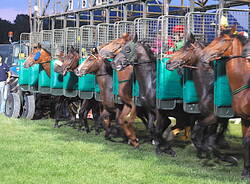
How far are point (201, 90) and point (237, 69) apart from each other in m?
1.33

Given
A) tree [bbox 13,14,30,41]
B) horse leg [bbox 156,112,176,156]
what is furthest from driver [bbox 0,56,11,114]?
tree [bbox 13,14,30,41]

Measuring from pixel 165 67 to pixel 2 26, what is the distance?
27.0 metres

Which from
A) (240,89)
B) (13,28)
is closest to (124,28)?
(240,89)

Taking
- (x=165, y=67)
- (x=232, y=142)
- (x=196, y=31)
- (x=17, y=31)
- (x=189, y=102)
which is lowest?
(x=232, y=142)

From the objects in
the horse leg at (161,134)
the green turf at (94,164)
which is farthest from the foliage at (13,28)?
the horse leg at (161,134)

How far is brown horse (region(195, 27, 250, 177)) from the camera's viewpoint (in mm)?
7332

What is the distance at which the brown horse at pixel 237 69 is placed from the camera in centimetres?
733

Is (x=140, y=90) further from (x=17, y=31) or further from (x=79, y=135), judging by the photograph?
(x=17, y=31)

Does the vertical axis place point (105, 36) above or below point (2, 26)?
below

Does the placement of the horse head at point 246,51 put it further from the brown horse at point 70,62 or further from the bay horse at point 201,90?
the brown horse at point 70,62

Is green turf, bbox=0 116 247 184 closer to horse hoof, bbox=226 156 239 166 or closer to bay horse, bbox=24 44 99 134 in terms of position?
horse hoof, bbox=226 156 239 166

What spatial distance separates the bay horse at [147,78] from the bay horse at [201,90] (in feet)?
2.83

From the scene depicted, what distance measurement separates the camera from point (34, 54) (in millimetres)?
13594

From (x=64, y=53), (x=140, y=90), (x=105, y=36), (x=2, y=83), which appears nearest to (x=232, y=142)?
(x=140, y=90)
